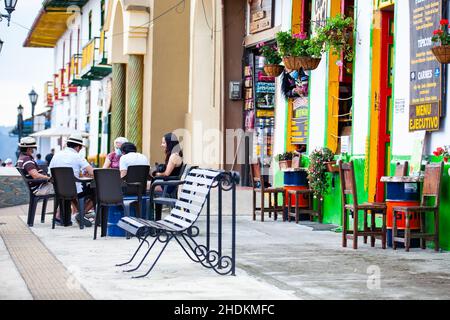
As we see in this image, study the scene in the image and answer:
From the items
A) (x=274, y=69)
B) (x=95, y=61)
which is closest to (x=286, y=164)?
(x=274, y=69)

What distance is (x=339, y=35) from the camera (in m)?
15.6

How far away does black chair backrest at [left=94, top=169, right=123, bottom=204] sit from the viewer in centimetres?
1361

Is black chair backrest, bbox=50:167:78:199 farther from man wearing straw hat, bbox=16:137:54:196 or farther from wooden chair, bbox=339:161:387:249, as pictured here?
wooden chair, bbox=339:161:387:249

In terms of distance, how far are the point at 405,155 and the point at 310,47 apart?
3.48 m

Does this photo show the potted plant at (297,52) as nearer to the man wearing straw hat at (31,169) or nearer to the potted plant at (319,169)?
the potted plant at (319,169)

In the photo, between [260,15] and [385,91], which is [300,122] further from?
[385,91]

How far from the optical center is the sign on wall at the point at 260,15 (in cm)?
2056

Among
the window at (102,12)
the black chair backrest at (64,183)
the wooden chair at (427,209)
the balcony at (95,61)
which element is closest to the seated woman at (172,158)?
the black chair backrest at (64,183)

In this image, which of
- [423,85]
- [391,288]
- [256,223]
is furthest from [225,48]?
[391,288]

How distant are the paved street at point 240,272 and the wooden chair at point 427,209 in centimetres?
20

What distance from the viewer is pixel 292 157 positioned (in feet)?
59.7

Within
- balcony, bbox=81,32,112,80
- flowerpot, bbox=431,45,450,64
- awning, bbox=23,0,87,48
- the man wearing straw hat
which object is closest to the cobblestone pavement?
the man wearing straw hat

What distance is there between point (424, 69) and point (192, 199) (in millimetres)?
4352

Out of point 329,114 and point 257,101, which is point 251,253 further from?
point 257,101
